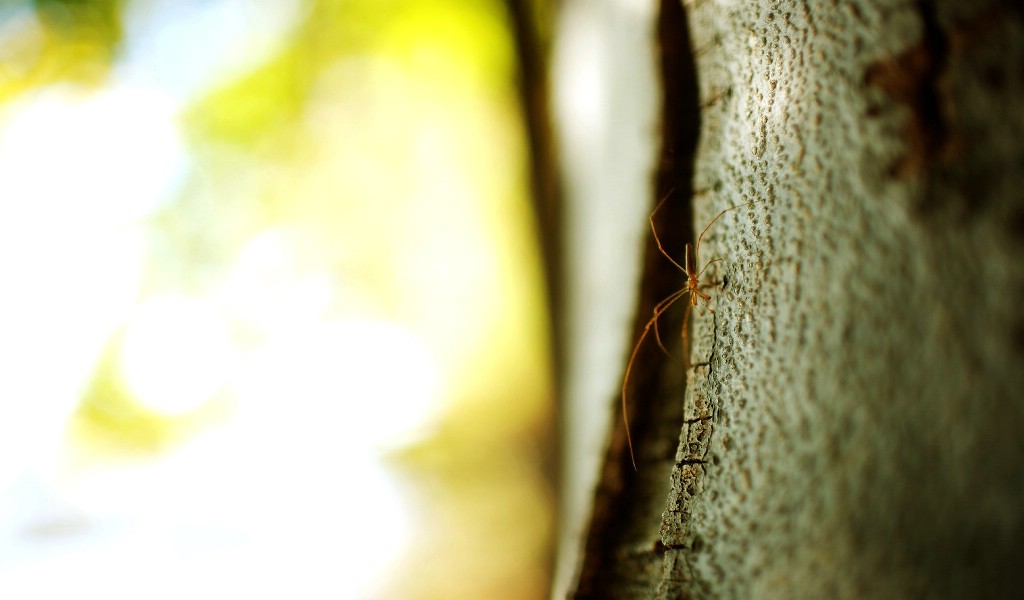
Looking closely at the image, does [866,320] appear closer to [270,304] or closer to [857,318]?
[857,318]

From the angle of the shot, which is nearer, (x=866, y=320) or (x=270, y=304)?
(x=866, y=320)

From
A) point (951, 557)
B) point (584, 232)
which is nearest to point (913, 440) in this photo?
point (951, 557)

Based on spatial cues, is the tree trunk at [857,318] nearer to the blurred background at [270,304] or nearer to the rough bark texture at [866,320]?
the rough bark texture at [866,320]

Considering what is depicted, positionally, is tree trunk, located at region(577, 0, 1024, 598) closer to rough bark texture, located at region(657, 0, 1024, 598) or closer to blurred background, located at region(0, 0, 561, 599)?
rough bark texture, located at region(657, 0, 1024, 598)

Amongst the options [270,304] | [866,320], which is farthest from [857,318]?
[270,304]

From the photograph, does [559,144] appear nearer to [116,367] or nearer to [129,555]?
[116,367]

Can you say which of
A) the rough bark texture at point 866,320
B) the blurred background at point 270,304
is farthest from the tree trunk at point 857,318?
the blurred background at point 270,304

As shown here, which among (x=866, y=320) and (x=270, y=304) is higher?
(x=270, y=304)
